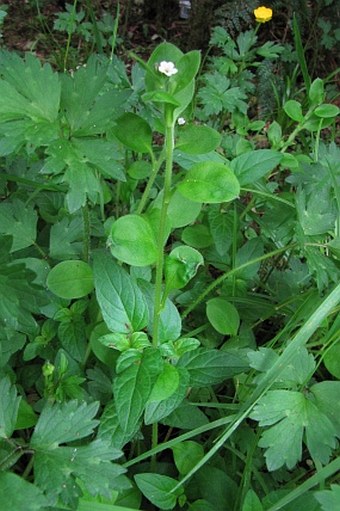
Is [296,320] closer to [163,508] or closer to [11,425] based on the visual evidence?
[163,508]

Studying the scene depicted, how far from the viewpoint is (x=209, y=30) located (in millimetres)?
2582

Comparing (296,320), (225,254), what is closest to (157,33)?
(225,254)

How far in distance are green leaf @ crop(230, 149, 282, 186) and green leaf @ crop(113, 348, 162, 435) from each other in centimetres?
45

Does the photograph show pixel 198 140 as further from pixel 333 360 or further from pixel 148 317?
pixel 333 360

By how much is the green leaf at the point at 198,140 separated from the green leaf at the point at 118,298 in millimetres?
245

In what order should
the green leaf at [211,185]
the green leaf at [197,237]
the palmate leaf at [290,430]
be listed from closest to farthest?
the green leaf at [211,185]
the palmate leaf at [290,430]
the green leaf at [197,237]

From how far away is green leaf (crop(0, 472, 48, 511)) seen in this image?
2.69 ft

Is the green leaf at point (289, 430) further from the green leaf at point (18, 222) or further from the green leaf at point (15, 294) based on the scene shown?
the green leaf at point (18, 222)

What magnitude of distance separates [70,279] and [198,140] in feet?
1.29

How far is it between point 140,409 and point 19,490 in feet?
0.68

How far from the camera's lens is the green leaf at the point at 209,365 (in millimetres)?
1055

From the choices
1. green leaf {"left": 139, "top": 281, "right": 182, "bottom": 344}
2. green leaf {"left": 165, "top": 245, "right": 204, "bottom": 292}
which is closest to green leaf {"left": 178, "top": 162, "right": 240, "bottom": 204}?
green leaf {"left": 165, "top": 245, "right": 204, "bottom": 292}

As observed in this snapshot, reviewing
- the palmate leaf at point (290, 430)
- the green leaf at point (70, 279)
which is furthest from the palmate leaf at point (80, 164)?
the palmate leaf at point (290, 430)

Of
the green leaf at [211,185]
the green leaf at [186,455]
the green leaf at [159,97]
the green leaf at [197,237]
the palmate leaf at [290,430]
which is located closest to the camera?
the green leaf at [159,97]
